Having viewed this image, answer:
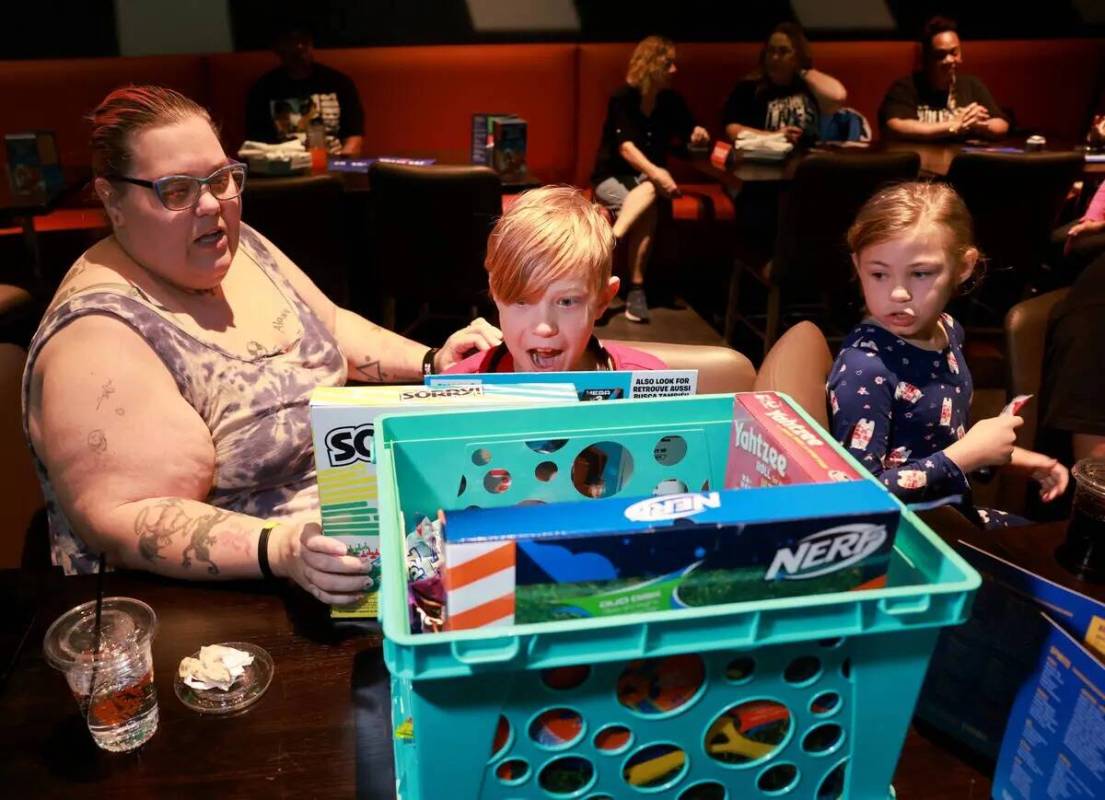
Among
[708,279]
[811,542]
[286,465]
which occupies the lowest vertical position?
[708,279]

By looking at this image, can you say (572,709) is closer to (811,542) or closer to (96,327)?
(811,542)

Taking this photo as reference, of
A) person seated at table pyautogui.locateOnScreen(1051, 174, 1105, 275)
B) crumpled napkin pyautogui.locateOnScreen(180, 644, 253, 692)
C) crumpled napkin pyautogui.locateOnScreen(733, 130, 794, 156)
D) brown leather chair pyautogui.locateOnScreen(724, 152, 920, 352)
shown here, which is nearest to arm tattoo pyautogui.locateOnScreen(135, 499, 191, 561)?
crumpled napkin pyautogui.locateOnScreen(180, 644, 253, 692)

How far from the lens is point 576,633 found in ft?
1.94

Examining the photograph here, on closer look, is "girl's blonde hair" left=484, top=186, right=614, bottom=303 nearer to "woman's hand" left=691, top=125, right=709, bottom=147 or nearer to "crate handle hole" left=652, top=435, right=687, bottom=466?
"crate handle hole" left=652, top=435, right=687, bottom=466

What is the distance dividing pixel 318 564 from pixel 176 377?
1.85ft

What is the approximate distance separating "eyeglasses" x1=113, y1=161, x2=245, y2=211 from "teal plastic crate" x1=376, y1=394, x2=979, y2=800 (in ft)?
2.91

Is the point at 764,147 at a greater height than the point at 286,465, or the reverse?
the point at 764,147

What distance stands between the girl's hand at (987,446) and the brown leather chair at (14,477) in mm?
1589

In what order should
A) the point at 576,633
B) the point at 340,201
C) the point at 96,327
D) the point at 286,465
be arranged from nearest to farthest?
1. the point at 576,633
2. the point at 96,327
3. the point at 286,465
4. the point at 340,201

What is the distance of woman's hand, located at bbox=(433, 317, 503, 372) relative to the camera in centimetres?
166

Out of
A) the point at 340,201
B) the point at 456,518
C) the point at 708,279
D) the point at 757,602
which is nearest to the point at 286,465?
the point at 456,518

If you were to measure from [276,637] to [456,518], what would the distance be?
0.57 m

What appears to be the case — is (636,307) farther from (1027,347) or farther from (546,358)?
(546,358)

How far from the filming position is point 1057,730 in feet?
2.65
